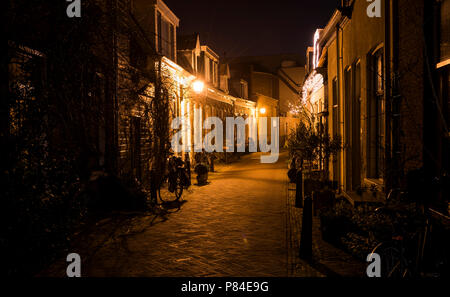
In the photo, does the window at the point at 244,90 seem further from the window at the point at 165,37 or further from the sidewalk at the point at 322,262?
the sidewalk at the point at 322,262

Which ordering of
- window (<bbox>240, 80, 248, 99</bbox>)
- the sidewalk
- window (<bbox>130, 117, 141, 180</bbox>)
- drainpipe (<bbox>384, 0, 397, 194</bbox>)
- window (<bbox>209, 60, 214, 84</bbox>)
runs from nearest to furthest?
the sidewalk < drainpipe (<bbox>384, 0, 397, 194</bbox>) < window (<bbox>130, 117, 141, 180</bbox>) < window (<bbox>209, 60, 214, 84</bbox>) < window (<bbox>240, 80, 248, 99</bbox>)

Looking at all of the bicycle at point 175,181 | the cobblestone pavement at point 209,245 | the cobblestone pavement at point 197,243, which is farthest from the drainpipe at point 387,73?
the bicycle at point 175,181

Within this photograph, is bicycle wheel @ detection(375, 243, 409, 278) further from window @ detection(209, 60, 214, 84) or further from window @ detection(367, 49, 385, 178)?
window @ detection(209, 60, 214, 84)

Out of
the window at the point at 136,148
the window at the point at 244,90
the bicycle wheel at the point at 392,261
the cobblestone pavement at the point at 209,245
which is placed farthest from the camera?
the window at the point at 244,90

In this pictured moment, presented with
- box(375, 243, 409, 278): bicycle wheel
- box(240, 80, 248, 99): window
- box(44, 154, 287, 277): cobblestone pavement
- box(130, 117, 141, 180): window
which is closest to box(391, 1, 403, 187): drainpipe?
box(375, 243, 409, 278): bicycle wheel

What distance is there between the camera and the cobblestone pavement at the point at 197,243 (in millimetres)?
5199

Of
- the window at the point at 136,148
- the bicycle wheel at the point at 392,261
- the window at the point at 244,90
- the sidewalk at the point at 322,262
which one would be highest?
the window at the point at 244,90

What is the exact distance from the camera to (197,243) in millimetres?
6402

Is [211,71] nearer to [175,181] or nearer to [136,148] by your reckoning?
[136,148]

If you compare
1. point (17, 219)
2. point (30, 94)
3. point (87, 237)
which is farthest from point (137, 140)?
point (17, 219)

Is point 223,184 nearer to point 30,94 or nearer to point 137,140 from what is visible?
point 137,140

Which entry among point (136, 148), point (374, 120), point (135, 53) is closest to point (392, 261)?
point (374, 120)

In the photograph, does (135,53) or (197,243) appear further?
(135,53)

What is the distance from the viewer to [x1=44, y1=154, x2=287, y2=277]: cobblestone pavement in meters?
5.20
